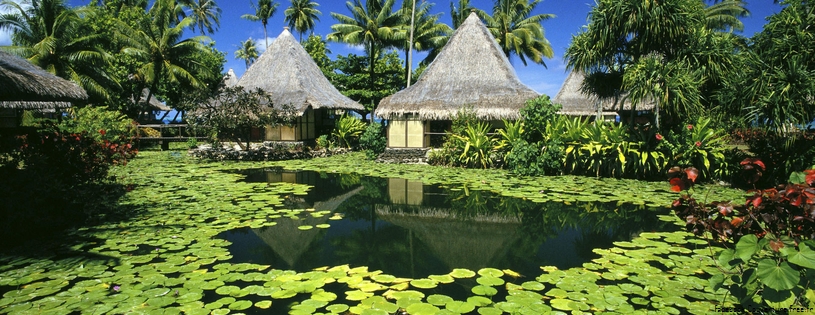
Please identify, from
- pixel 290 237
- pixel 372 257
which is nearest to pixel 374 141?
pixel 290 237

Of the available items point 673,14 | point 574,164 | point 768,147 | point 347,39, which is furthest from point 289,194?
point 347,39

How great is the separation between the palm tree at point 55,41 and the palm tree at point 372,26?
11343 mm

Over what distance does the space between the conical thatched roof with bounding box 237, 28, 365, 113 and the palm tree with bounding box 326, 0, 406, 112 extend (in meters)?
4.28

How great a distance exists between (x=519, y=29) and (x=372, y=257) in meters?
23.5

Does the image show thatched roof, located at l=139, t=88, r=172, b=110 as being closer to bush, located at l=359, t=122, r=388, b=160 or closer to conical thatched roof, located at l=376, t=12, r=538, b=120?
bush, located at l=359, t=122, r=388, b=160

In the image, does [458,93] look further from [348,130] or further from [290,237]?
[290,237]

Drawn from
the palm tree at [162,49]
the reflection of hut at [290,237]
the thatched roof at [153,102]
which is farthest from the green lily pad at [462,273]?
the thatched roof at [153,102]

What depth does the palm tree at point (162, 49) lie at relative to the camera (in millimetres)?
19719

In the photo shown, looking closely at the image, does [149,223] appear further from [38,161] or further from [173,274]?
[173,274]

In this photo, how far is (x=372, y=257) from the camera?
4.60 m

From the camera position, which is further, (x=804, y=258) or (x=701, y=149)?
(x=701, y=149)

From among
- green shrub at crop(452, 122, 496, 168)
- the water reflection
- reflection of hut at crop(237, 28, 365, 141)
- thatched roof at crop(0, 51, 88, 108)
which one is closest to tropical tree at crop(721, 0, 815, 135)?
the water reflection

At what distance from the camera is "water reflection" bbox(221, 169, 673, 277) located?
14.8ft

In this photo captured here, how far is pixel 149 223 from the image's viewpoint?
19.0 ft
